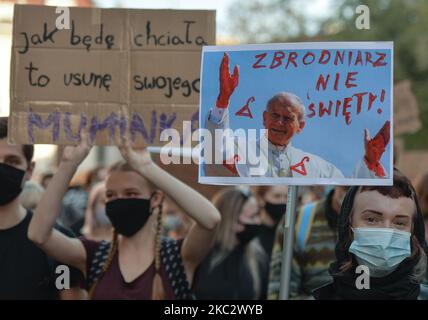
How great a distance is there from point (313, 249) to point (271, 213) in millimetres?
2087

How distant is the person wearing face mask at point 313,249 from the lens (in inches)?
219

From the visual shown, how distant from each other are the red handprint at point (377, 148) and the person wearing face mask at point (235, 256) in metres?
2.96

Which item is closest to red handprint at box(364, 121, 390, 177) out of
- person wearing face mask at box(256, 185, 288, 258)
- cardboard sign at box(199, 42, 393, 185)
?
cardboard sign at box(199, 42, 393, 185)

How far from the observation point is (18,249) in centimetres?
469

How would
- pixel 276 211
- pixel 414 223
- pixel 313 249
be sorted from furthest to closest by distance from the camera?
pixel 276 211 < pixel 313 249 < pixel 414 223

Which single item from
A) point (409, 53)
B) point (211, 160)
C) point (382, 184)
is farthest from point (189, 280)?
point (409, 53)

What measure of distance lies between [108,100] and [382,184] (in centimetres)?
128

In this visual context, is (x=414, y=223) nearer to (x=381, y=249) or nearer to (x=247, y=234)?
(x=381, y=249)

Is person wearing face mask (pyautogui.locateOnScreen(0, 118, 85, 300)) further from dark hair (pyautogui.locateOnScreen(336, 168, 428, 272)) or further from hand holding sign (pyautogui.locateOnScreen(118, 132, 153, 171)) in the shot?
dark hair (pyautogui.locateOnScreen(336, 168, 428, 272))

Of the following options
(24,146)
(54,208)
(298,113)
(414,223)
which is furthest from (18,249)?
(414,223)

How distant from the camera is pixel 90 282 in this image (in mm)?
4750

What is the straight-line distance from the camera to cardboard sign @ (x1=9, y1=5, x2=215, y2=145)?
4.49 meters
